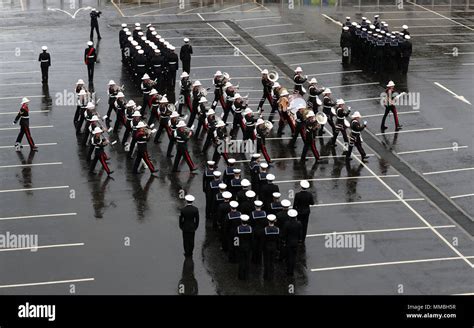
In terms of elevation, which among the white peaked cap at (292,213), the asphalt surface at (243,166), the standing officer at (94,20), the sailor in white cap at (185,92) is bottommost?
the asphalt surface at (243,166)

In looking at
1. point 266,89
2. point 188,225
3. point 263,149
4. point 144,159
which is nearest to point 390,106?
point 266,89

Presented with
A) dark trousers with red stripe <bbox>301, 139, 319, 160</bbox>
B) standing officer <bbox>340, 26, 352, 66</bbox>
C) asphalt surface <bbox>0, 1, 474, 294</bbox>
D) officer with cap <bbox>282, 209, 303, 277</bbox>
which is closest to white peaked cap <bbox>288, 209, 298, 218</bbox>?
officer with cap <bbox>282, 209, 303, 277</bbox>

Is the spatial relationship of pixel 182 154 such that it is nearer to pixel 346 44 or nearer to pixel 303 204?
pixel 303 204

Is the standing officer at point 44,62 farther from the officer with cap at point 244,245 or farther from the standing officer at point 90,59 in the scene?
the officer with cap at point 244,245

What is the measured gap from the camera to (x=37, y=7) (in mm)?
54188

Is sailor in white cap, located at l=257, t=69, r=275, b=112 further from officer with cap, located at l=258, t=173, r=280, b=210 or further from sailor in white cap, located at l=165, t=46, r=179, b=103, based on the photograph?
officer with cap, located at l=258, t=173, r=280, b=210

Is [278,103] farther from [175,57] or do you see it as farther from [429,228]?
[429,228]

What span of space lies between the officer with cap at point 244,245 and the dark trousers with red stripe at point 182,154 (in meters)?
6.96

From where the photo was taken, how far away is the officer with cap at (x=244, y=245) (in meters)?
22.2

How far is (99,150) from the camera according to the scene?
28.9 meters

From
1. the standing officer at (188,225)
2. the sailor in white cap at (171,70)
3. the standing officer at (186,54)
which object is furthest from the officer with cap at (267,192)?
the standing officer at (186,54)

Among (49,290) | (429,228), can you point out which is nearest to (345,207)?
(429,228)

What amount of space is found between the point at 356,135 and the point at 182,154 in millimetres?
5590

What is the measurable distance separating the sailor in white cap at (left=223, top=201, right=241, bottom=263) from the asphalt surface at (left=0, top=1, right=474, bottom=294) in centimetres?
32
